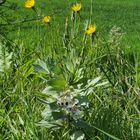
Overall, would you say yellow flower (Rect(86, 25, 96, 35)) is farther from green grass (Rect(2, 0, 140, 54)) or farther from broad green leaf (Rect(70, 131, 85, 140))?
green grass (Rect(2, 0, 140, 54))

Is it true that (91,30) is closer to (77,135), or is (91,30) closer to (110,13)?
(77,135)

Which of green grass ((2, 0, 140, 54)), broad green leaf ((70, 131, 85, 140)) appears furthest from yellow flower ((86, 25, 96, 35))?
green grass ((2, 0, 140, 54))

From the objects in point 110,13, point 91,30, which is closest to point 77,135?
point 91,30

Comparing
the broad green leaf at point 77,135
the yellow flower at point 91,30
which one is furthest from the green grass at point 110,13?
the broad green leaf at point 77,135

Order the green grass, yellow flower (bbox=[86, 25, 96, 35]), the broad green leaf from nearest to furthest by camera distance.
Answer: the broad green leaf < yellow flower (bbox=[86, 25, 96, 35]) < the green grass

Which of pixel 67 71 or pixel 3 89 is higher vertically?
pixel 67 71

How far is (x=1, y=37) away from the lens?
4.55 m

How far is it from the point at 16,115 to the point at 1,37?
1.53 meters

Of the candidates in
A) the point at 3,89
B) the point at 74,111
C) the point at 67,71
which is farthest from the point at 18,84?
the point at 74,111

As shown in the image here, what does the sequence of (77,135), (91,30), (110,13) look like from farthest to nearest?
(110,13), (91,30), (77,135)

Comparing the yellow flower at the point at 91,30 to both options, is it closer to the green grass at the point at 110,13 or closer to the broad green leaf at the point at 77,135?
the broad green leaf at the point at 77,135

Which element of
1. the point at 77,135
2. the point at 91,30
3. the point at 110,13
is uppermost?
the point at 91,30

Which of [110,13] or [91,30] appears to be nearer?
[91,30]

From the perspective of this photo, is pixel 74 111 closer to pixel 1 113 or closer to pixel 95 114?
pixel 95 114
